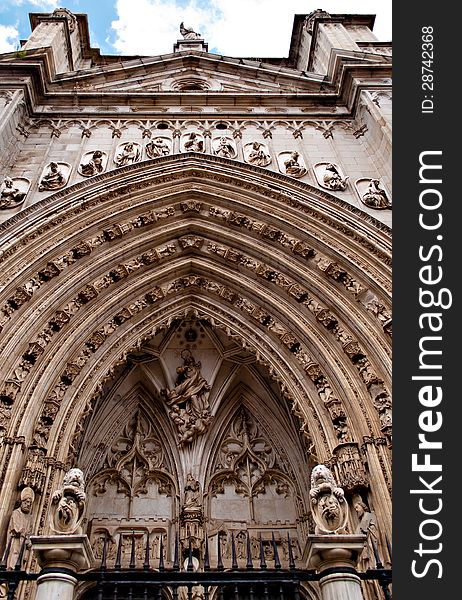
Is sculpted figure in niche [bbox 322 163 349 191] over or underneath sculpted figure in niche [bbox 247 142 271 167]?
underneath

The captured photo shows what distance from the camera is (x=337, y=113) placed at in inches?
452

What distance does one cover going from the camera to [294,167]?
9875 mm

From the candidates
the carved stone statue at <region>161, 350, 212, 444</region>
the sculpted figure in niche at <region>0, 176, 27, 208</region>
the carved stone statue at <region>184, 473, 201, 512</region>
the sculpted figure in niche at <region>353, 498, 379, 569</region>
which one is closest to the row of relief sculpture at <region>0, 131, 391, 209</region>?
the sculpted figure in niche at <region>0, 176, 27, 208</region>

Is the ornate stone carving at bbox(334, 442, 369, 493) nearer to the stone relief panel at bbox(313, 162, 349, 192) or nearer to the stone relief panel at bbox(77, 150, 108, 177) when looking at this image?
the stone relief panel at bbox(313, 162, 349, 192)

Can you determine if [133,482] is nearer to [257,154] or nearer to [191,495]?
[191,495]

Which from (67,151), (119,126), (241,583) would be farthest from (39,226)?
(241,583)

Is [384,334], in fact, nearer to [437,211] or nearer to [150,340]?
[437,211]

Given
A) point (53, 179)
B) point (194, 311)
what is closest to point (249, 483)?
point (194, 311)

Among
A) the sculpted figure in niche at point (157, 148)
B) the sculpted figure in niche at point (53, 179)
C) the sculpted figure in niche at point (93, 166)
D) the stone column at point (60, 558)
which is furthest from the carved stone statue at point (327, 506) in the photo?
the sculpted figure in niche at point (157, 148)

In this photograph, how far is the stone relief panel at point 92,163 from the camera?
955cm

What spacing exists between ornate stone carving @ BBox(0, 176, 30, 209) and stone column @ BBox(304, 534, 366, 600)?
7.08m

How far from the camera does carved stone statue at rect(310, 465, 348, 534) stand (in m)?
4.32

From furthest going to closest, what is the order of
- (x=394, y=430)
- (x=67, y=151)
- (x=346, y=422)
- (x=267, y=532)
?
1. (x=67, y=151)
2. (x=267, y=532)
3. (x=346, y=422)
4. (x=394, y=430)

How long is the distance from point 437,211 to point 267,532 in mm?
5298
